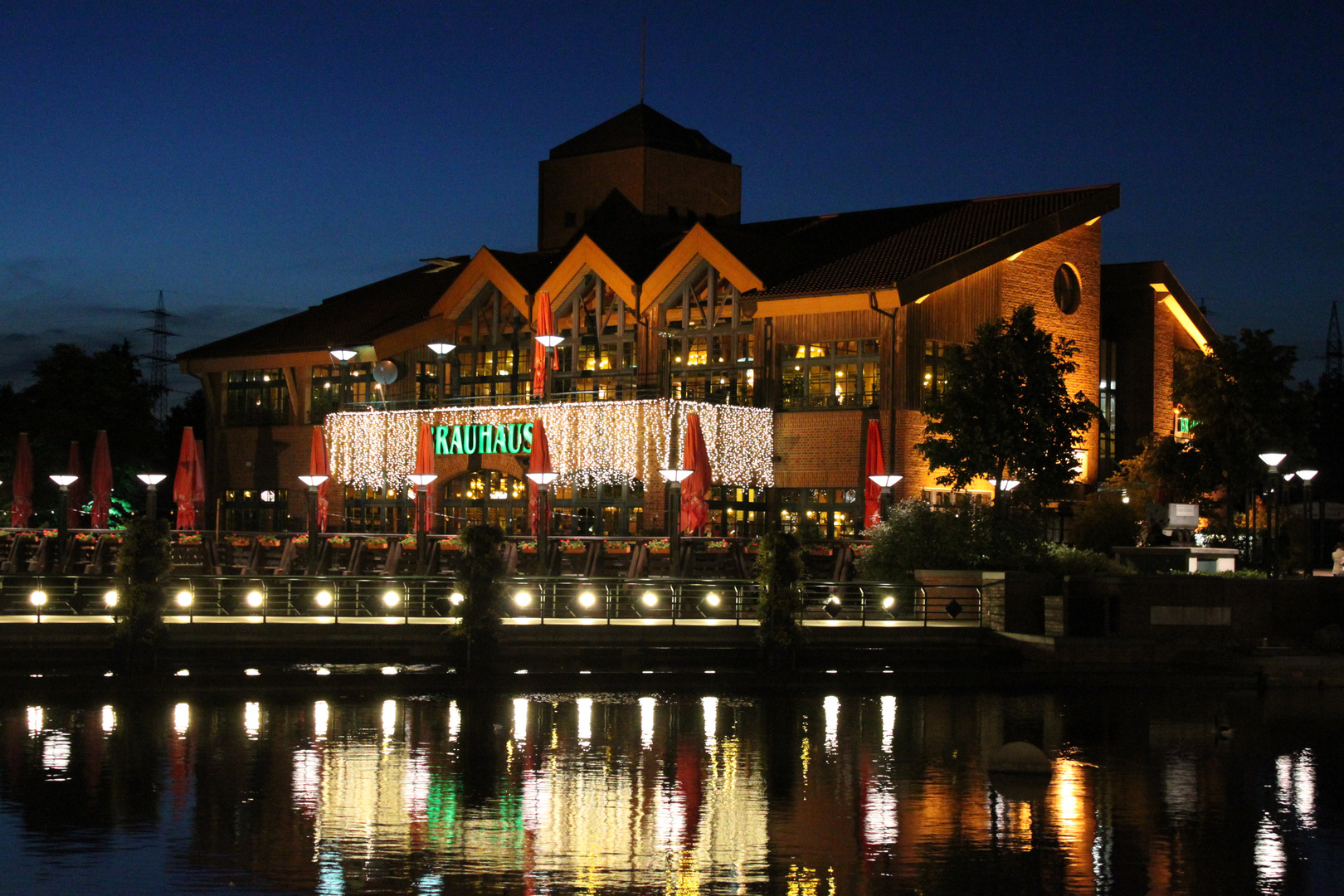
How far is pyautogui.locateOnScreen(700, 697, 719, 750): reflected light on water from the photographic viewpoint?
16.7 metres

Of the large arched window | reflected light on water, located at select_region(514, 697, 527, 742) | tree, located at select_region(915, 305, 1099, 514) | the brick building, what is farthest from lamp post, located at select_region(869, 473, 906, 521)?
reflected light on water, located at select_region(514, 697, 527, 742)

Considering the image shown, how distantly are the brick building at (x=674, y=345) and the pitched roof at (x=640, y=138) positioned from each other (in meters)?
0.10

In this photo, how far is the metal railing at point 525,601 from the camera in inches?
959

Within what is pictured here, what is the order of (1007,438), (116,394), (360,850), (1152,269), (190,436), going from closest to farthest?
(360,850)
(1007,438)
(190,436)
(1152,269)
(116,394)

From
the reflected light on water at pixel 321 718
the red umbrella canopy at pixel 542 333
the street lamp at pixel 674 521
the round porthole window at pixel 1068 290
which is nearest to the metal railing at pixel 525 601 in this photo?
the street lamp at pixel 674 521

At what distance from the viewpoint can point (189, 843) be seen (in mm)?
11008

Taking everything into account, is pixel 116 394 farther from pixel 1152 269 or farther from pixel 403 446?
pixel 1152 269

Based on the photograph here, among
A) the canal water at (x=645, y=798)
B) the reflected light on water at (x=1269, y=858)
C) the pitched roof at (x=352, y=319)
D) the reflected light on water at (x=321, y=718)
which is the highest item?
the pitched roof at (x=352, y=319)

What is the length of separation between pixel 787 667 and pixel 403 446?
22.2 m

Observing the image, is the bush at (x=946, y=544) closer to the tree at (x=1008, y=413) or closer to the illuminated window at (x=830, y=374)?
the tree at (x=1008, y=413)

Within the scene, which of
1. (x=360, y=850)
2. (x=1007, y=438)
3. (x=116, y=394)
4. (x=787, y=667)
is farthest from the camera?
(x=116, y=394)

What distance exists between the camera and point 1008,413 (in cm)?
3403

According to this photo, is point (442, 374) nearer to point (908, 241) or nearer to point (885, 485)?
point (908, 241)

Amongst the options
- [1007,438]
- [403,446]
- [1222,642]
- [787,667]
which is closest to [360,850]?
[787,667]
